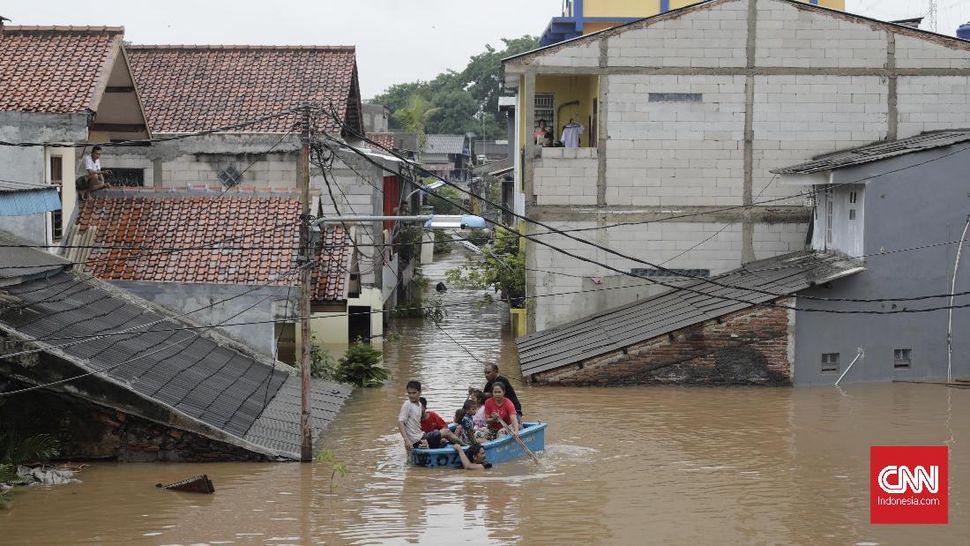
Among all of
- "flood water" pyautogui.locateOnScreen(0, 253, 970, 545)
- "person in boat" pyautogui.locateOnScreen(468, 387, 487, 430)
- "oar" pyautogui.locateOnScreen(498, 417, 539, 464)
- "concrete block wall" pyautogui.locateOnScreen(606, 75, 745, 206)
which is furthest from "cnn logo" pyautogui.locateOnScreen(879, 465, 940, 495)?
"concrete block wall" pyautogui.locateOnScreen(606, 75, 745, 206)

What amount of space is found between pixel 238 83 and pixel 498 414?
1842 centimetres

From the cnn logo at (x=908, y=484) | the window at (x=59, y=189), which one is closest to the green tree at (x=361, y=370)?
the window at (x=59, y=189)

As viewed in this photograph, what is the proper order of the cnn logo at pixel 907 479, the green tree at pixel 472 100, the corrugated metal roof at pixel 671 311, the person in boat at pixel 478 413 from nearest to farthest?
the cnn logo at pixel 907 479 → the person in boat at pixel 478 413 → the corrugated metal roof at pixel 671 311 → the green tree at pixel 472 100

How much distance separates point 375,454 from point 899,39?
16.2 m

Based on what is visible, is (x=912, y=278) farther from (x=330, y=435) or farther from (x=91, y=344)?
(x=91, y=344)

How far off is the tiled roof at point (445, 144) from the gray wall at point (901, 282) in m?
56.8

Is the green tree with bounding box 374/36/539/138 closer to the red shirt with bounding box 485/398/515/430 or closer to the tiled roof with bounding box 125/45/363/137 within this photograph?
the tiled roof with bounding box 125/45/363/137

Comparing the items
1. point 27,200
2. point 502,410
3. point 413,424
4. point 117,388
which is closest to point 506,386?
point 502,410

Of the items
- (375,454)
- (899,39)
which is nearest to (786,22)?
(899,39)

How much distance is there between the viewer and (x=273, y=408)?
20.9m

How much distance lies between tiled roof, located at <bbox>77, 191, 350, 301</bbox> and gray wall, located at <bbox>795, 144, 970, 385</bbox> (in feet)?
31.7

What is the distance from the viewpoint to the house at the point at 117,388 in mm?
17109

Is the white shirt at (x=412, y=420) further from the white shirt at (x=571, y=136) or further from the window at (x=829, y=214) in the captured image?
the white shirt at (x=571, y=136)

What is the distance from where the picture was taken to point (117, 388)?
17.2 meters
